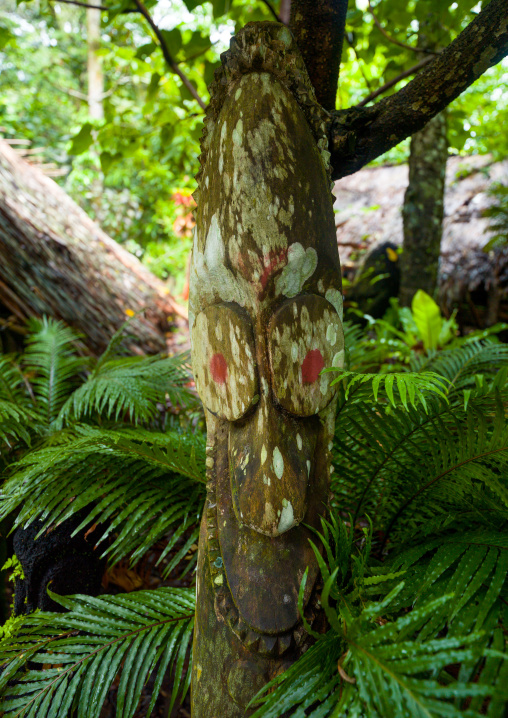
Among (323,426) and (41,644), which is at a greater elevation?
(323,426)

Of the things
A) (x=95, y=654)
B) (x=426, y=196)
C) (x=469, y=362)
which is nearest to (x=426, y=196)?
(x=426, y=196)

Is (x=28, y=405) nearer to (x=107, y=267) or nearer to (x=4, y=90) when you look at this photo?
(x=107, y=267)

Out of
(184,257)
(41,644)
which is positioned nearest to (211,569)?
(41,644)

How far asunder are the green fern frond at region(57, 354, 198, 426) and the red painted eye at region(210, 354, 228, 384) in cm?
69

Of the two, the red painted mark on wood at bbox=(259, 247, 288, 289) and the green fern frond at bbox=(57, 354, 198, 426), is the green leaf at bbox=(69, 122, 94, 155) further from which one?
the red painted mark on wood at bbox=(259, 247, 288, 289)

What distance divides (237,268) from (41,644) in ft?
3.21

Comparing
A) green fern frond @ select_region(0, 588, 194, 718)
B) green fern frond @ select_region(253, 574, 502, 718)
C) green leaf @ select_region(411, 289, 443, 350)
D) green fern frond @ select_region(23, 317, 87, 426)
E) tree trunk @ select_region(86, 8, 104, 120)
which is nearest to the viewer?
green fern frond @ select_region(253, 574, 502, 718)

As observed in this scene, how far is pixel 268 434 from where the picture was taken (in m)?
0.85

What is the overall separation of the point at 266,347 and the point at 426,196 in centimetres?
227

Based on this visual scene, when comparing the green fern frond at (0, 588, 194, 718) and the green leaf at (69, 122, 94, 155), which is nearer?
the green fern frond at (0, 588, 194, 718)

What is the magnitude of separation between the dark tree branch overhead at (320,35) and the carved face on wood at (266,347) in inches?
16.3

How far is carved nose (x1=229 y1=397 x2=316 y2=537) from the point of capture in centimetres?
82

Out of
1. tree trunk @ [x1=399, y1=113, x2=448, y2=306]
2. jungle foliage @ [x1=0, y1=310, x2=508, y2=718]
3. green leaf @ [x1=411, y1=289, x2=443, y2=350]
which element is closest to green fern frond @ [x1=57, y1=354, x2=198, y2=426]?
jungle foliage @ [x1=0, y1=310, x2=508, y2=718]

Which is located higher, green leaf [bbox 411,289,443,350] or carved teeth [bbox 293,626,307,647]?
green leaf [bbox 411,289,443,350]
